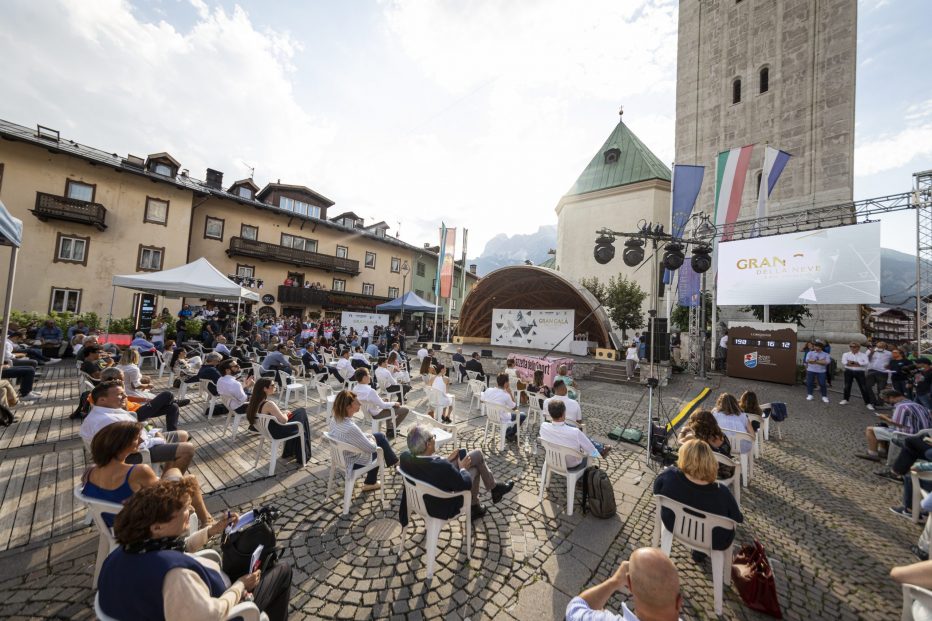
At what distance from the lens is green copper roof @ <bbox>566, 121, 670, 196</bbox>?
27.6m

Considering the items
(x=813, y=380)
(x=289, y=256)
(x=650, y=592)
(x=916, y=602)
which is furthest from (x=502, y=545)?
(x=289, y=256)

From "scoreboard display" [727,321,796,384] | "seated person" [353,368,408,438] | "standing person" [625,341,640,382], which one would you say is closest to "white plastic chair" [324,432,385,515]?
"seated person" [353,368,408,438]

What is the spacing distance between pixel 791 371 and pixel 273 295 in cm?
2930

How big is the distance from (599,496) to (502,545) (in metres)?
1.35

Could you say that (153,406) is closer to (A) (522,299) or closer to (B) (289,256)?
(B) (289,256)

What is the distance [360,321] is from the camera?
19172 millimetres

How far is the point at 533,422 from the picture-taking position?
7.57m

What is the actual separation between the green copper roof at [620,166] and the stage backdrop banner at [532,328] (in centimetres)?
1390

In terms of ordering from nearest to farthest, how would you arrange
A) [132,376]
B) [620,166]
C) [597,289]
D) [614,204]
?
[132,376] → [597,289] → [614,204] → [620,166]

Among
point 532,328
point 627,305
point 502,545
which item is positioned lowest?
point 502,545

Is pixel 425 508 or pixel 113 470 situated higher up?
pixel 113 470

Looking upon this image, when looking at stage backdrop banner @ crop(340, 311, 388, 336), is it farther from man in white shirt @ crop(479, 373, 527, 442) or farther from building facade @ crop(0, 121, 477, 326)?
man in white shirt @ crop(479, 373, 527, 442)

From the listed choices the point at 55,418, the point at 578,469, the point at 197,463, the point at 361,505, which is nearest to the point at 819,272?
the point at 578,469

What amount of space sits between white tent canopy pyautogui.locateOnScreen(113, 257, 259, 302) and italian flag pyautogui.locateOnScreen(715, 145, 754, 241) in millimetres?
19819
